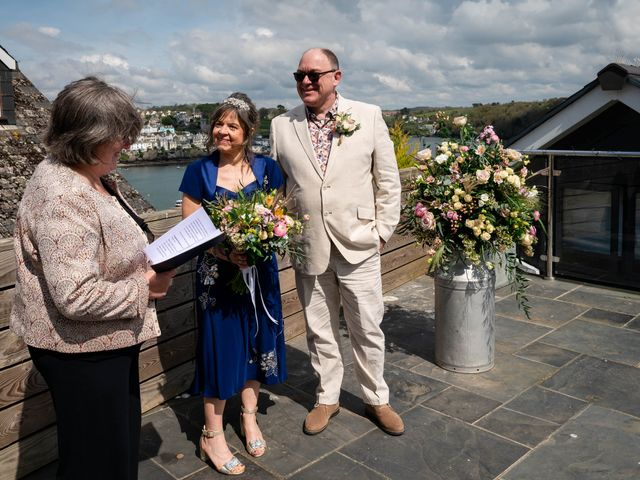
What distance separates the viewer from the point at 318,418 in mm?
3473

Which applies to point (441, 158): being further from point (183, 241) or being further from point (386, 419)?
point (183, 241)

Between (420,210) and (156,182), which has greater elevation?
(156,182)

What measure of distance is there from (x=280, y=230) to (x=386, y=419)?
1.38 m

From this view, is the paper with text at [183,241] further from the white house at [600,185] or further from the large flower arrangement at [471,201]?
the white house at [600,185]

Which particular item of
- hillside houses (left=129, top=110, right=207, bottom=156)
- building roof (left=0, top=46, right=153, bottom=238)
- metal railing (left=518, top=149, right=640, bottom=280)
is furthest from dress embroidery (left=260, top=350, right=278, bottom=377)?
metal railing (left=518, top=149, right=640, bottom=280)

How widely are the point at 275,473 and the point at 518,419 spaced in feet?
4.92

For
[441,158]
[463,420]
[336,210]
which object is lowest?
[463,420]

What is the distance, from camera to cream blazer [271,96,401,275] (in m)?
3.27

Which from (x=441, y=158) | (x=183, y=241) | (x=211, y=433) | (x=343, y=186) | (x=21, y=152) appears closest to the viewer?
(x=183, y=241)

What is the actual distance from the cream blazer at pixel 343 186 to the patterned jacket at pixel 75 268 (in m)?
1.33

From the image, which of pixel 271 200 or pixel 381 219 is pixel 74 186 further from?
pixel 381 219

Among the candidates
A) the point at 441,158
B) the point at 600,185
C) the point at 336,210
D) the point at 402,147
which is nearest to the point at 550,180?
the point at 600,185

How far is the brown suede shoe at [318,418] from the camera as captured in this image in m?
3.43

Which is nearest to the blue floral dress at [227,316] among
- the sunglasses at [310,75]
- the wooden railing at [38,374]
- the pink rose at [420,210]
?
the sunglasses at [310,75]
